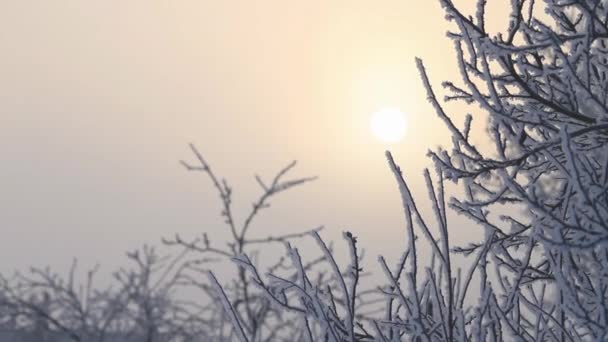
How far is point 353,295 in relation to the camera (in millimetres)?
3250

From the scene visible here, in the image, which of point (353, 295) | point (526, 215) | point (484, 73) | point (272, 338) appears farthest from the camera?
point (272, 338)

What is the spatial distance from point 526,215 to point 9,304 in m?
8.90

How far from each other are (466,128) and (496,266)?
2.19 feet

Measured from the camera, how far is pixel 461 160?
343cm

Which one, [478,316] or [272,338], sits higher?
[272,338]

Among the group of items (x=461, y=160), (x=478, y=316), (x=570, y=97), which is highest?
(x=570, y=97)

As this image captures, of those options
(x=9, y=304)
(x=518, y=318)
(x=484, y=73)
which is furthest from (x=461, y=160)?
(x=9, y=304)

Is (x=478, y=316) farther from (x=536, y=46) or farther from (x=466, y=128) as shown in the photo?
(x=536, y=46)

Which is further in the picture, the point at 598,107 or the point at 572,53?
the point at 572,53

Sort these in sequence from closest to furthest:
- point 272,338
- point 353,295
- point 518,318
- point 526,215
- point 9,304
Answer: point 353,295, point 518,318, point 526,215, point 9,304, point 272,338

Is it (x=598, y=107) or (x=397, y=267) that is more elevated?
(x=598, y=107)

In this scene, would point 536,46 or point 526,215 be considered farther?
point 526,215

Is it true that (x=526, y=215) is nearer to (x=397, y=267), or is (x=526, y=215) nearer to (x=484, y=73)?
(x=397, y=267)

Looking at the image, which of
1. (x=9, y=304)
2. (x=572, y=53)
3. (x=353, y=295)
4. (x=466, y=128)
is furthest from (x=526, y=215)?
(x=9, y=304)
